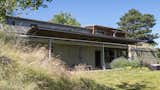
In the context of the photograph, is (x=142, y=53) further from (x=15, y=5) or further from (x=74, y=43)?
(x=15, y=5)

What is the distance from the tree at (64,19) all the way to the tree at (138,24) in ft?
36.6

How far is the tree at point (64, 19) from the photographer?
63.9 meters

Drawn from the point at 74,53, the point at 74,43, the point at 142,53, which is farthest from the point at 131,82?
the point at 142,53

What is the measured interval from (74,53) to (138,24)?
41.4 m

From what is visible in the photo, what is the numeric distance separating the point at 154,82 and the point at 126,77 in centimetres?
209

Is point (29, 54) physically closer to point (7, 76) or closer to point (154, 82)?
point (7, 76)

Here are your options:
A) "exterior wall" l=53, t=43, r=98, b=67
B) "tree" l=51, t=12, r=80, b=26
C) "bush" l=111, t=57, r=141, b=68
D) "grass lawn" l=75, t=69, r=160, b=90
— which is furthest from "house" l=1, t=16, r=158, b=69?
"tree" l=51, t=12, r=80, b=26

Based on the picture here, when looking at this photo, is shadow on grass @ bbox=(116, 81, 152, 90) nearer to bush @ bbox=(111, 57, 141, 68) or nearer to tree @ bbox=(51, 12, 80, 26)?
bush @ bbox=(111, 57, 141, 68)

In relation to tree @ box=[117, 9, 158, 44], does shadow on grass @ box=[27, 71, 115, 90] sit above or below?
below

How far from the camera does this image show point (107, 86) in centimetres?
1480

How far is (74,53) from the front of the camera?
29.1m

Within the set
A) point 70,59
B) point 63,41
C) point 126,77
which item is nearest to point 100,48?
point 70,59

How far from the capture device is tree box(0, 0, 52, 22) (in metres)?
10.2

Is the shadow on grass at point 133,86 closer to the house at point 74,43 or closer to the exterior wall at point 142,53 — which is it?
the house at point 74,43
